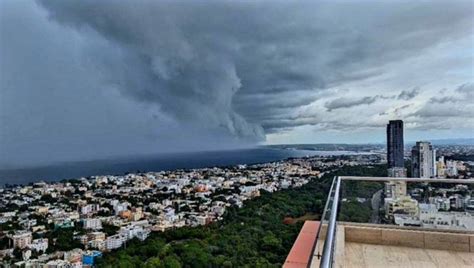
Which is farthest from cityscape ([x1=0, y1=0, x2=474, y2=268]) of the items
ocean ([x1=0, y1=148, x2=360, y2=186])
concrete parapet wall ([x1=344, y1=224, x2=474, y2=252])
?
ocean ([x1=0, y1=148, x2=360, y2=186])

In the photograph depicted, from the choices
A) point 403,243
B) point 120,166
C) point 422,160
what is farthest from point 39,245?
point 120,166

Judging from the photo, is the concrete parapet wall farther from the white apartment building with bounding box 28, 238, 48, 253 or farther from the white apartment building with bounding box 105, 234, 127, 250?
the white apartment building with bounding box 28, 238, 48, 253

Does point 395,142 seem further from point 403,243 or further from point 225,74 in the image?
point 225,74

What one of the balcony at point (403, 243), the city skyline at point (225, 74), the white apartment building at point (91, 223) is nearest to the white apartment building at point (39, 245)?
the white apartment building at point (91, 223)

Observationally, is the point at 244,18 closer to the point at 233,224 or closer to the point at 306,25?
the point at 306,25

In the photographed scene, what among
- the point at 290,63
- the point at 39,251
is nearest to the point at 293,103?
the point at 290,63
